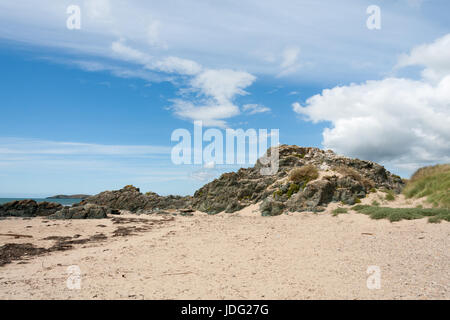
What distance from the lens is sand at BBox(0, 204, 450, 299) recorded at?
629 cm

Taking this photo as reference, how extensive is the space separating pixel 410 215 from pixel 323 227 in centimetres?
385

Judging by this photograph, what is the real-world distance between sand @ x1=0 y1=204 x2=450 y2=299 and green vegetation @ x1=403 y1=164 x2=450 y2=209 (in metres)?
4.22

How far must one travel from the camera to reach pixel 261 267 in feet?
26.6

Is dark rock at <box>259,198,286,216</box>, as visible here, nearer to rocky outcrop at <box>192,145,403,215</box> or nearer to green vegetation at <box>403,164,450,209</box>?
rocky outcrop at <box>192,145,403,215</box>

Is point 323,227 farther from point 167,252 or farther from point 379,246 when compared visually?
point 167,252

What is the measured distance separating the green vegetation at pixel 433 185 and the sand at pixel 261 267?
13.9 ft

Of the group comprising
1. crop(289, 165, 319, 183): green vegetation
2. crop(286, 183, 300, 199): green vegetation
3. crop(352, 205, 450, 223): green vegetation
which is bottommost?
crop(352, 205, 450, 223): green vegetation

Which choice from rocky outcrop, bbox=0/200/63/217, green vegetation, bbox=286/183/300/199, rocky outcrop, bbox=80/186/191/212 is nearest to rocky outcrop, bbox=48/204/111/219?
rocky outcrop, bbox=0/200/63/217

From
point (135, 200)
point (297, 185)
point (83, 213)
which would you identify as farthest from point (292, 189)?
point (135, 200)

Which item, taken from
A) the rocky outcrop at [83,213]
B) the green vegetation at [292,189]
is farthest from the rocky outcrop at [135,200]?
the green vegetation at [292,189]

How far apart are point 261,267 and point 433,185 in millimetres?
14763

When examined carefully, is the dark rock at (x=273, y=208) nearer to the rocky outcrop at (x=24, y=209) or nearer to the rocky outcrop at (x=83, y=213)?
the rocky outcrop at (x=83, y=213)

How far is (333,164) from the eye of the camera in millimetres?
27750
